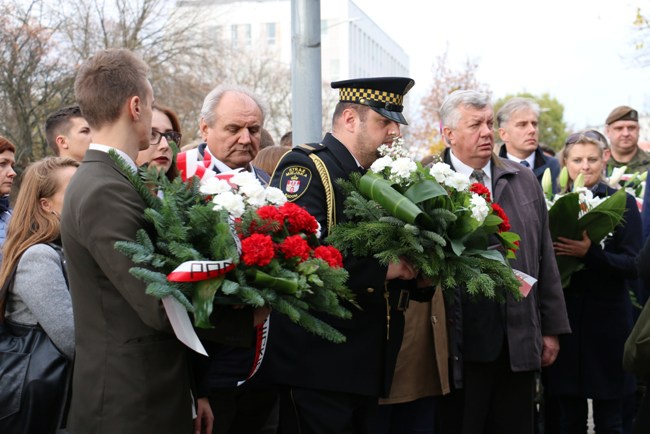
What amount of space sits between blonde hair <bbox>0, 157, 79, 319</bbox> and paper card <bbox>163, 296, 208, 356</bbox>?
1.53 m

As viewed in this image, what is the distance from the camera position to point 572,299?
6117mm

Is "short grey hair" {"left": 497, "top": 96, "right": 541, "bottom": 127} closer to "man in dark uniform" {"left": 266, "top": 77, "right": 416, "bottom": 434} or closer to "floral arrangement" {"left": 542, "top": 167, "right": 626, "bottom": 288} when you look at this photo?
"floral arrangement" {"left": 542, "top": 167, "right": 626, "bottom": 288}

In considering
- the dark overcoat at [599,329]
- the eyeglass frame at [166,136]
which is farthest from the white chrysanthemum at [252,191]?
the dark overcoat at [599,329]

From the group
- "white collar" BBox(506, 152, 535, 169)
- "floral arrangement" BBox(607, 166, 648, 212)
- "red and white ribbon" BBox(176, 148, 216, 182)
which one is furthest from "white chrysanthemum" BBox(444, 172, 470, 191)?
"white collar" BBox(506, 152, 535, 169)

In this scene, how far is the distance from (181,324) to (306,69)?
2.63m

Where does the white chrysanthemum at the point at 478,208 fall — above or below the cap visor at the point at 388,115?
below

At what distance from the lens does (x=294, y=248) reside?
118 inches

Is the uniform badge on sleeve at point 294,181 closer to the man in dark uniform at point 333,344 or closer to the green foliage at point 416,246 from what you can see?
the man in dark uniform at point 333,344

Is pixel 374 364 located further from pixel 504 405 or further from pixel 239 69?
pixel 239 69

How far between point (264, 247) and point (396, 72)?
86712mm

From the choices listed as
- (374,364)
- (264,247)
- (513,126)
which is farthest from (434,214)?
(513,126)

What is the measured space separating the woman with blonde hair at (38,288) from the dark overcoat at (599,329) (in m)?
3.68

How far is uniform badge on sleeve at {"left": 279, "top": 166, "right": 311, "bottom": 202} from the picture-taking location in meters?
4.06

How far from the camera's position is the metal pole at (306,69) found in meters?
5.16
